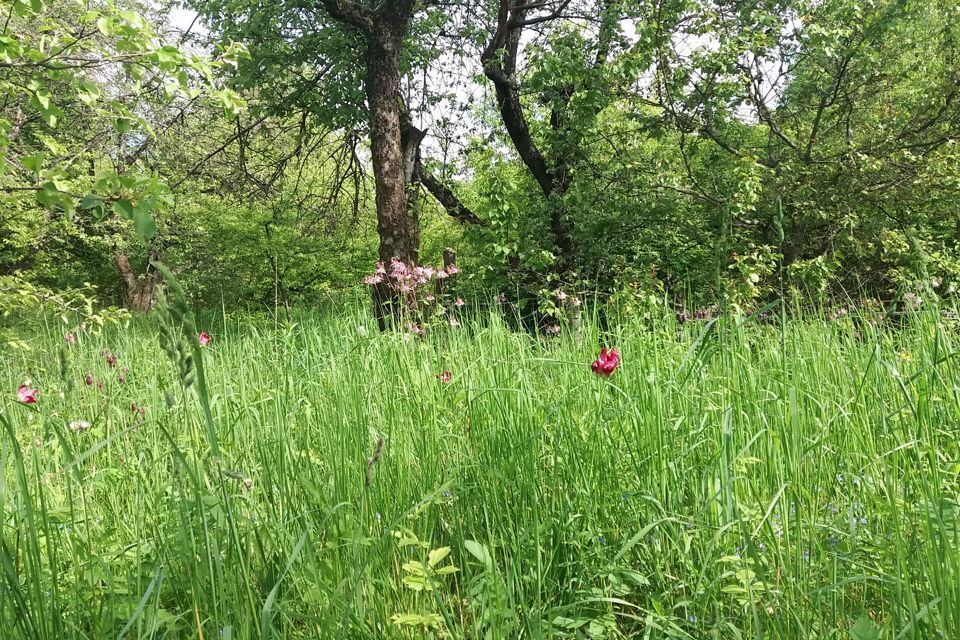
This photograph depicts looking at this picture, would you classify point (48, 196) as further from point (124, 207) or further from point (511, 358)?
point (511, 358)

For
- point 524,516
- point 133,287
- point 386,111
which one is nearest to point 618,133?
point 386,111

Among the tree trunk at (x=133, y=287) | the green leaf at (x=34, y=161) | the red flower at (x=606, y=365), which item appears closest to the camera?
the red flower at (x=606, y=365)

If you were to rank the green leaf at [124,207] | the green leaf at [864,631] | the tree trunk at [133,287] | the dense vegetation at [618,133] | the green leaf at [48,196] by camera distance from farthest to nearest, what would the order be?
1. the tree trunk at [133,287]
2. the dense vegetation at [618,133]
3. the green leaf at [48,196]
4. the green leaf at [124,207]
5. the green leaf at [864,631]

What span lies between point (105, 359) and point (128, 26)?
1.99 meters

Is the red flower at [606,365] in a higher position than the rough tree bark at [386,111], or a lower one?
lower

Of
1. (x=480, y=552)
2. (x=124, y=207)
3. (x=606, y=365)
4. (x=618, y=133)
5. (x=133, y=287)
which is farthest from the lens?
(x=133, y=287)

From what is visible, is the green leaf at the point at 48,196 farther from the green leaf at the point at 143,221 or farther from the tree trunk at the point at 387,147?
the tree trunk at the point at 387,147

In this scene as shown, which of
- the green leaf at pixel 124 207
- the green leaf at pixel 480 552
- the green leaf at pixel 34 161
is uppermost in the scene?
the green leaf at pixel 34 161

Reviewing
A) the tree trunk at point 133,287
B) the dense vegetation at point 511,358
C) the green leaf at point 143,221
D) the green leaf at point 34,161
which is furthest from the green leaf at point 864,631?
the tree trunk at point 133,287

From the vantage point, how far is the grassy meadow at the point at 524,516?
1.12 meters

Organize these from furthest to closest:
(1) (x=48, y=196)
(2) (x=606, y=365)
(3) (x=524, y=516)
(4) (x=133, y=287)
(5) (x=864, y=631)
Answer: (4) (x=133, y=287) → (1) (x=48, y=196) → (2) (x=606, y=365) → (3) (x=524, y=516) → (5) (x=864, y=631)

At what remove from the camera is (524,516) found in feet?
4.68

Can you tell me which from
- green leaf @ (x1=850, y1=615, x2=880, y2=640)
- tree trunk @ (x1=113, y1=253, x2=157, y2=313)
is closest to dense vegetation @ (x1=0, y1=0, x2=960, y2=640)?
green leaf @ (x1=850, y1=615, x2=880, y2=640)

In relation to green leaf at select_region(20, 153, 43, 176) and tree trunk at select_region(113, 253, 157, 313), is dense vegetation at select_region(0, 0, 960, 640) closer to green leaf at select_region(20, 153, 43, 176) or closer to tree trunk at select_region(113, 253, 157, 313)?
green leaf at select_region(20, 153, 43, 176)
